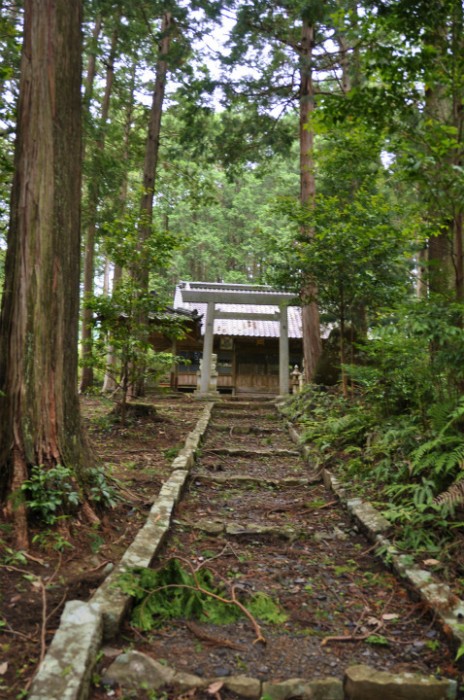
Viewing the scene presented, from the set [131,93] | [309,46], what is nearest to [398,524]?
[309,46]

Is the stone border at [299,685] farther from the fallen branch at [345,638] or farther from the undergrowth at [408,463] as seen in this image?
the undergrowth at [408,463]

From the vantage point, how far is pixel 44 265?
148 inches

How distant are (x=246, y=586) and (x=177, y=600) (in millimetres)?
581

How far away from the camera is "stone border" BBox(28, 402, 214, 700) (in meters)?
1.91

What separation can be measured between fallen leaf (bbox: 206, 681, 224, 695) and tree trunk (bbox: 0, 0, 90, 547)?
1.71 m

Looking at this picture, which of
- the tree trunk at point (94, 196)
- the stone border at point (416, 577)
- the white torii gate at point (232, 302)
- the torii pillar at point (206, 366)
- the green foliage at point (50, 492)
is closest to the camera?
the stone border at point (416, 577)

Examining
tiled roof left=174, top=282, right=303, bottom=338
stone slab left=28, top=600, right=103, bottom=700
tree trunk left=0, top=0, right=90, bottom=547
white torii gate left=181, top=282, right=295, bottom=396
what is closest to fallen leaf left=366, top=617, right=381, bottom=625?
stone slab left=28, top=600, right=103, bottom=700

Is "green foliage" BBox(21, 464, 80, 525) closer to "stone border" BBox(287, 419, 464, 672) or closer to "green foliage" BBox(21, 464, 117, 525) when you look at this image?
"green foliage" BBox(21, 464, 117, 525)

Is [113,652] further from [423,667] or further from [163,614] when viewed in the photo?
[423,667]

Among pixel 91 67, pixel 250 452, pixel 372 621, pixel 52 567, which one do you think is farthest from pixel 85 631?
pixel 91 67

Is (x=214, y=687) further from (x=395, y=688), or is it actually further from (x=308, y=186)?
(x=308, y=186)

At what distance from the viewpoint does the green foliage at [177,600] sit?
2.74 meters

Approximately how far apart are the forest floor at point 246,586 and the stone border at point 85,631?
0.37 feet

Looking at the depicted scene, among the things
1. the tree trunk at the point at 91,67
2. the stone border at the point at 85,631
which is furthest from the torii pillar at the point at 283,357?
the stone border at the point at 85,631
